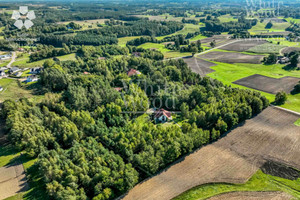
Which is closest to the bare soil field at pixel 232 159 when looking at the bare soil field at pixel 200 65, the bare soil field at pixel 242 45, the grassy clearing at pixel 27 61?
the bare soil field at pixel 200 65

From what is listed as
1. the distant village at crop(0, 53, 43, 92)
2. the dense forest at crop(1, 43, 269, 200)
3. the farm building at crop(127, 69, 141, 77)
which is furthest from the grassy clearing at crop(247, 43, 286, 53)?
the distant village at crop(0, 53, 43, 92)

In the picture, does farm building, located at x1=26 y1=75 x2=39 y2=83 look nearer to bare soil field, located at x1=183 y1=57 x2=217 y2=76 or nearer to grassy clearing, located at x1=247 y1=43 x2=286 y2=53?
bare soil field, located at x1=183 y1=57 x2=217 y2=76

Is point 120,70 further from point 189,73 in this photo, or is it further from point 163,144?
point 163,144

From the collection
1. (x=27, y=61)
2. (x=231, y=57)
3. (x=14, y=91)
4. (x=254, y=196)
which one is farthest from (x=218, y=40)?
(x=254, y=196)

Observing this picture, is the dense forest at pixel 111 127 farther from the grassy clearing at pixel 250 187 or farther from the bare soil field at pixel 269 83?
the bare soil field at pixel 269 83

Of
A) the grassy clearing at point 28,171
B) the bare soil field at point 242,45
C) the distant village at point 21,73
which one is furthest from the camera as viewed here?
the bare soil field at point 242,45

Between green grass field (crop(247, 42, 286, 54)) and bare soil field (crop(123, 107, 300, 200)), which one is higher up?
green grass field (crop(247, 42, 286, 54))
